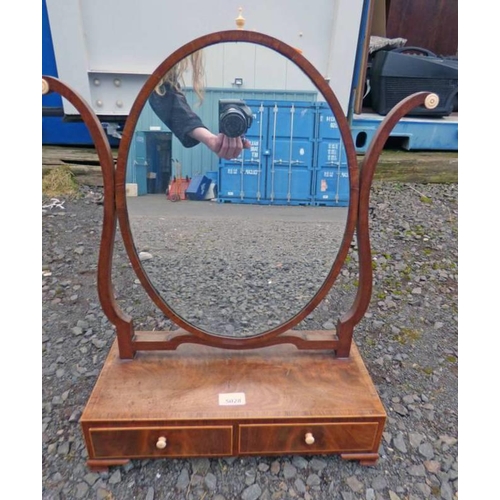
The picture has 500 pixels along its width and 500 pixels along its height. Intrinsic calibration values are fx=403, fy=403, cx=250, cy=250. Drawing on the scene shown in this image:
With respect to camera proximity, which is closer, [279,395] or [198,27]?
[279,395]

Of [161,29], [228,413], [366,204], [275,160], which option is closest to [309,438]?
[228,413]

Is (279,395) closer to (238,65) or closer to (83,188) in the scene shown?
(238,65)

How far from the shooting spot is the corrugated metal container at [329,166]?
1.01 m

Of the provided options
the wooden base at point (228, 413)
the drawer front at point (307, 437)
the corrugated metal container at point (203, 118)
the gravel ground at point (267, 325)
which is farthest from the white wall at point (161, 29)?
the drawer front at point (307, 437)

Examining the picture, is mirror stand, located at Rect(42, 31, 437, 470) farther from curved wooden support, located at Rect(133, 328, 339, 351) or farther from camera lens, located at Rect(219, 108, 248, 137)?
camera lens, located at Rect(219, 108, 248, 137)

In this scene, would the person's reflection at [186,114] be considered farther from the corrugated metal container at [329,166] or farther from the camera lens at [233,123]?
the corrugated metal container at [329,166]

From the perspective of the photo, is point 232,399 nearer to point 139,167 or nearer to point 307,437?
point 307,437

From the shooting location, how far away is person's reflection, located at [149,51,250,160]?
0.97 metres

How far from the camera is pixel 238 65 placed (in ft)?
3.19

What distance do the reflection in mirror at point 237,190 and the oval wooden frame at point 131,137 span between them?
0.02m

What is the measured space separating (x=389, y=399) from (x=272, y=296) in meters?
0.53

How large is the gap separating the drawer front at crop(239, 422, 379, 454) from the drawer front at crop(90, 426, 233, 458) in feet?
0.19

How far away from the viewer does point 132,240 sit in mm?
1087

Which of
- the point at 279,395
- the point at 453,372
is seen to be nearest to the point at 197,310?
the point at 279,395
